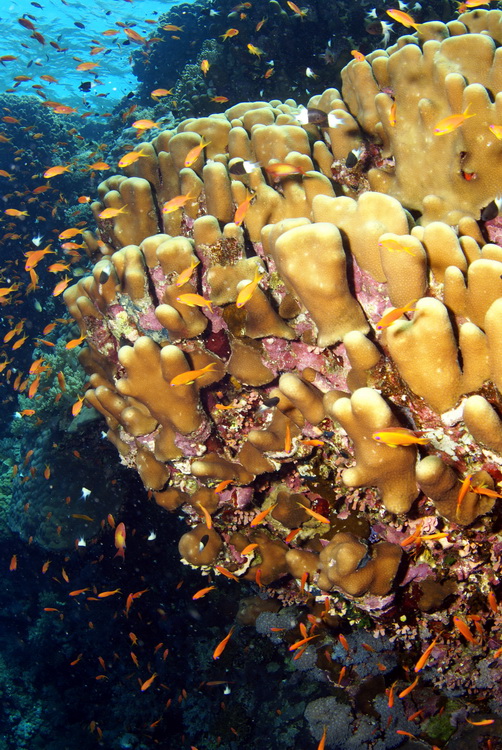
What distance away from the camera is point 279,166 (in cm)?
316

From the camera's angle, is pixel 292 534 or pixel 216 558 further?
pixel 216 558

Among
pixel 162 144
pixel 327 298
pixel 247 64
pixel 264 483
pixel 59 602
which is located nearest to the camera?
pixel 327 298

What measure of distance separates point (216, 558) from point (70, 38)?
44836 mm

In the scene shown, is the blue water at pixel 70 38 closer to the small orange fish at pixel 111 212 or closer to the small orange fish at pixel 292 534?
the small orange fish at pixel 111 212

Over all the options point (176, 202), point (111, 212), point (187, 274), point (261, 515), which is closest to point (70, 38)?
point (111, 212)

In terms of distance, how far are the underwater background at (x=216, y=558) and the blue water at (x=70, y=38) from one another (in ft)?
81.1

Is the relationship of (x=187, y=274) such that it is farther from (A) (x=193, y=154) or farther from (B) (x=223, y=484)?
(B) (x=223, y=484)

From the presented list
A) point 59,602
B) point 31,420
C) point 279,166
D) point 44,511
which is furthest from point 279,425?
point 59,602

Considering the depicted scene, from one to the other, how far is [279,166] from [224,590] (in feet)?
21.5

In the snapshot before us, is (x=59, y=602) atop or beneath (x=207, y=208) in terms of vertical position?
beneath

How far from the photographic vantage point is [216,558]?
4133mm

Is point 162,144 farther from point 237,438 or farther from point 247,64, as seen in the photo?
point 247,64

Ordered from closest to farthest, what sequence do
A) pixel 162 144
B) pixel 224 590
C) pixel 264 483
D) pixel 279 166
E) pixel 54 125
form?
pixel 279 166 < pixel 264 483 < pixel 162 144 < pixel 224 590 < pixel 54 125

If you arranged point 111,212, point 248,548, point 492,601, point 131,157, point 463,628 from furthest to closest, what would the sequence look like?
point 131,157 < point 111,212 < point 248,548 < point 463,628 < point 492,601
